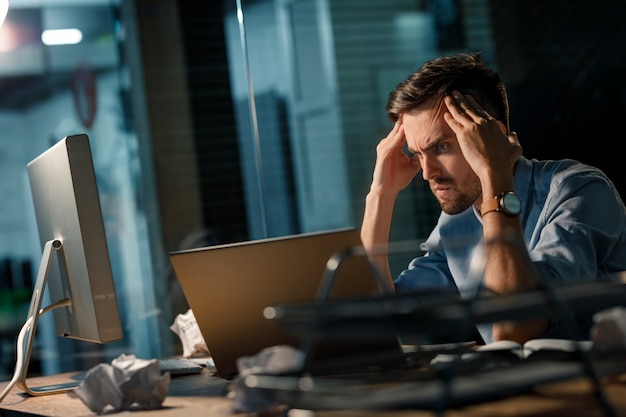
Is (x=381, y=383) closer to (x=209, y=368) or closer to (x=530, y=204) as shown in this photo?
(x=209, y=368)

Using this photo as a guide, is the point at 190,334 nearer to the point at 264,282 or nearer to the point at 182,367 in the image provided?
the point at 182,367

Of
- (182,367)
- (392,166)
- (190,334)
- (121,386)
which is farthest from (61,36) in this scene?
(121,386)

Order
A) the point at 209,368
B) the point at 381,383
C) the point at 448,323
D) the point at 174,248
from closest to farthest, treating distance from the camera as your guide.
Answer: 1. the point at 448,323
2. the point at 381,383
3. the point at 209,368
4. the point at 174,248

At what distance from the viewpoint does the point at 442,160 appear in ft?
7.38

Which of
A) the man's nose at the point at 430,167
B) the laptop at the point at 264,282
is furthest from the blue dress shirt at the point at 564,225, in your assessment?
the laptop at the point at 264,282

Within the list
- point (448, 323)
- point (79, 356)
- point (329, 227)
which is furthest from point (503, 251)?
point (79, 356)

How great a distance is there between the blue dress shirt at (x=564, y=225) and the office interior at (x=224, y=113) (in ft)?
7.32

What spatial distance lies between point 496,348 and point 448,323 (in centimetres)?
48

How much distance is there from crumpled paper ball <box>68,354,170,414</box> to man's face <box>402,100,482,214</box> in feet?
3.40

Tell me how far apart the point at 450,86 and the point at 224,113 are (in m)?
2.50

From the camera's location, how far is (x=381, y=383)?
4.15 ft

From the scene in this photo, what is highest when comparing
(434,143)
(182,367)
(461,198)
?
(434,143)

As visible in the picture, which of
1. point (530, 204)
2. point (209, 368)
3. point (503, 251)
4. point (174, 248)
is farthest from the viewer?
point (174, 248)

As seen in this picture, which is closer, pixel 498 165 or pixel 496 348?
pixel 496 348
